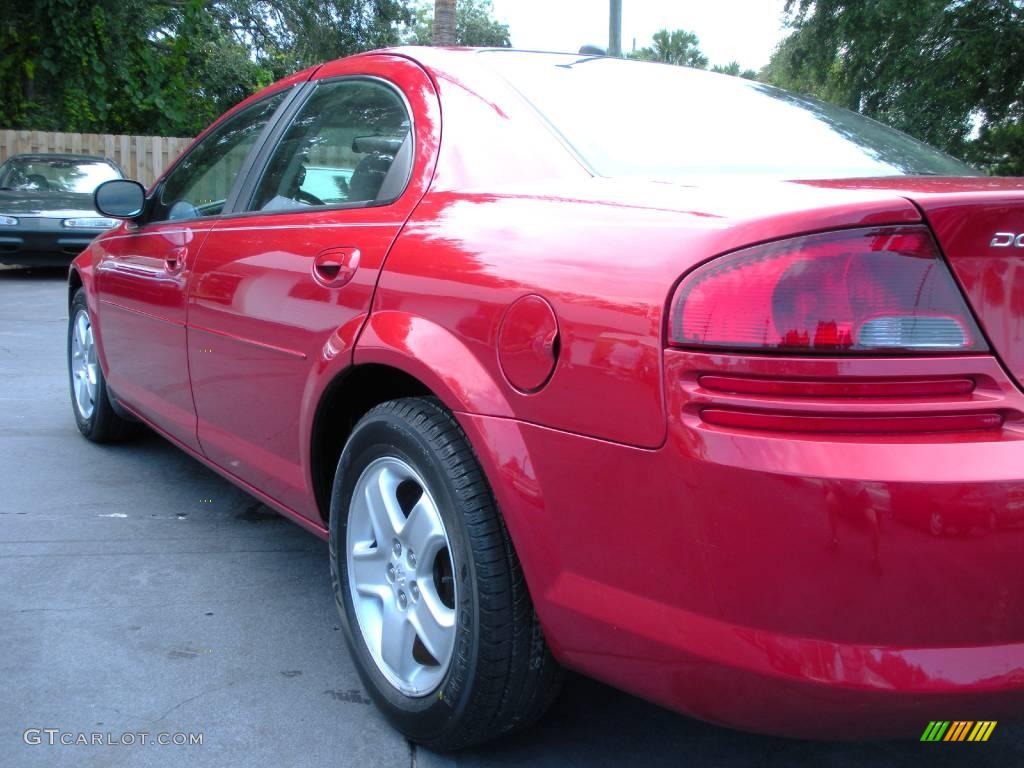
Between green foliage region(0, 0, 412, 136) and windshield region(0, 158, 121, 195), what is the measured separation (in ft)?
20.7

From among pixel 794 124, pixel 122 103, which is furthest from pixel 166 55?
pixel 794 124

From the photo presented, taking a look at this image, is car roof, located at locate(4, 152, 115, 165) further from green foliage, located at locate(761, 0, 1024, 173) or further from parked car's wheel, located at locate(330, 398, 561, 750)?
parked car's wheel, located at locate(330, 398, 561, 750)

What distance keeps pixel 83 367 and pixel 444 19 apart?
9595 millimetres

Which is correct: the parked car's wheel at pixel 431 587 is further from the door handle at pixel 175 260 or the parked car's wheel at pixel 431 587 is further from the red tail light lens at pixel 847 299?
the door handle at pixel 175 260

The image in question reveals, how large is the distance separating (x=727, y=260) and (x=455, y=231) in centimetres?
79

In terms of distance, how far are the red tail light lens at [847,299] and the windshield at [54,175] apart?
42.5 ft

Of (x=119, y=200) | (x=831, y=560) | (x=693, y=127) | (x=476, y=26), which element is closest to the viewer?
(x=831, y=560)

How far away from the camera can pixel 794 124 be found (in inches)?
107

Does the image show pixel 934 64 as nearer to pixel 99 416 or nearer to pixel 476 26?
pixel 99 416

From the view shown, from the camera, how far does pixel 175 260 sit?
364 centimetres

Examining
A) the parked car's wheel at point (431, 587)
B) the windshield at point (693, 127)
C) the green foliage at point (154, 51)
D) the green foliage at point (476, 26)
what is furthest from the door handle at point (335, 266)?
the green foliage at point (476, 26)

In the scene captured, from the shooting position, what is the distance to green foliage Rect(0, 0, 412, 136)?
19.3m

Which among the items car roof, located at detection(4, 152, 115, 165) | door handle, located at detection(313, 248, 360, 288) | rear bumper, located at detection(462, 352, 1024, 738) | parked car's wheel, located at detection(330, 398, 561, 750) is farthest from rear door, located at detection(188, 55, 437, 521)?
car roof, located at detection(4, 152, 115, 165)

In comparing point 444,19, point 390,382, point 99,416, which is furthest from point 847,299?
point 444,19
